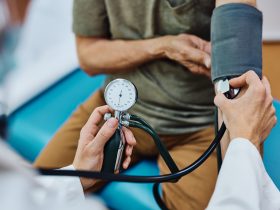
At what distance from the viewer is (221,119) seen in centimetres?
88

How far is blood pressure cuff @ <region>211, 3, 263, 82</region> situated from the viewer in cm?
85

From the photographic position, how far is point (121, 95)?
0.84m

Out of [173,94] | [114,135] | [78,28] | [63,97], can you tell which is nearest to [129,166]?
[114,135]

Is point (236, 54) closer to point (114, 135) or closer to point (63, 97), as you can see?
point (114, 135)

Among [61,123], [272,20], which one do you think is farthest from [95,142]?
[272,20]

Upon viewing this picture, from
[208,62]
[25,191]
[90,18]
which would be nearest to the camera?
[25,191]

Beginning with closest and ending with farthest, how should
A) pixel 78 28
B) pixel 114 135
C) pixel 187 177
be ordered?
pixel 114 135
pixel 187 177
pixel 78 28

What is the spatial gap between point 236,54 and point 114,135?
261mm

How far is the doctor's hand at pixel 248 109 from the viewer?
805 mm

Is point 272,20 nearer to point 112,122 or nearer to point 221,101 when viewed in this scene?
point 221,101

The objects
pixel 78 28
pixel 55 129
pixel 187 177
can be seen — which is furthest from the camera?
pixel 55 129

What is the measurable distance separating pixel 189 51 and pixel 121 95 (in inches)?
9.4

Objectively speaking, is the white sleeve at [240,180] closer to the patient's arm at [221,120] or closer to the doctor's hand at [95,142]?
the patient's arm at [221,120]

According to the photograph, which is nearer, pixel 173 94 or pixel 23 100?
pixel 173 94
